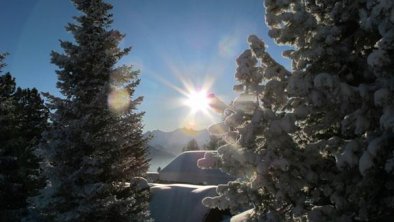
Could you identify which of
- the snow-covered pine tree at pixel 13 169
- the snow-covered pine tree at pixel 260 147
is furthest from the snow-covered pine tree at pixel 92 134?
the snow-covered pine tree at pixel 260 147

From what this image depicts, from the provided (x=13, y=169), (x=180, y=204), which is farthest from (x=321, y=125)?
(x=13, y=169)

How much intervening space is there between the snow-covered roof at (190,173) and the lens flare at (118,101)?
24207 mm

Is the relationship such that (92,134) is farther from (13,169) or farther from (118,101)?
(13,169)

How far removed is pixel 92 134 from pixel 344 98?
10061 mm

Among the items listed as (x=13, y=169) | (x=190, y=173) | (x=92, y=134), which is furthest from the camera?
(x=190, y=173)

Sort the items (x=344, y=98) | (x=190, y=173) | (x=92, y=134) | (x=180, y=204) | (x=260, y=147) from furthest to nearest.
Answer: (x=190, y=173), (x=180, y=204), (x=92, y=134), (x=260, y=147), (x=344, y=98)

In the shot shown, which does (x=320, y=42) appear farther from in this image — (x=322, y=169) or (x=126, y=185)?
(x=126, y=185)

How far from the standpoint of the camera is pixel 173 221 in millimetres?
23531

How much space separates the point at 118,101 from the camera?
15.0m

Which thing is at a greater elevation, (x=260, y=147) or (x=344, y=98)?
(x=344, y=98)

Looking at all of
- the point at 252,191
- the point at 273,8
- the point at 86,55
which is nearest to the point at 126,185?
the point at 86,55

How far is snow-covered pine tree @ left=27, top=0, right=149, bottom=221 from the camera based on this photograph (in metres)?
13.8

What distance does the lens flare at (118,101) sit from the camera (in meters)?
14.7

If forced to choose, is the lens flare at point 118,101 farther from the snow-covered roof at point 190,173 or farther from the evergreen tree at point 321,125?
the snow-covered roof at point 190,173
